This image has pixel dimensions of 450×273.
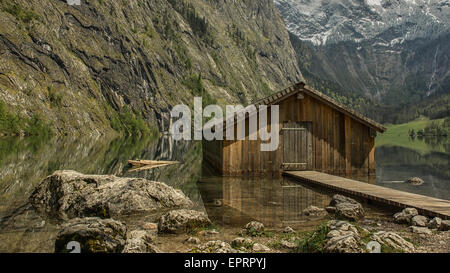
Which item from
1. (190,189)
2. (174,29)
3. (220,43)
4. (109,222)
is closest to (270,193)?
(190,189)

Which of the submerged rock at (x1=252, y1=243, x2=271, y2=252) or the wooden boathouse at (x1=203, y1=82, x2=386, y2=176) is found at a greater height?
the wooden boathouse at (x1=203, y1=82, x2=386, y2=176)

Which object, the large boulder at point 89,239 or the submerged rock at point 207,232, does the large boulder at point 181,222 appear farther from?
the large boulder at point 89,239

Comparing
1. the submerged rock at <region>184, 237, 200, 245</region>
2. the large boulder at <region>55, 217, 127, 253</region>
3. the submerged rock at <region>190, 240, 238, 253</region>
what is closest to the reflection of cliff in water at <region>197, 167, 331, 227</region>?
the submerged rock at <region>184, 237, 200, 245</region>

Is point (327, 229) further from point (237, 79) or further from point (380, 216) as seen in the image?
point (237, 79)

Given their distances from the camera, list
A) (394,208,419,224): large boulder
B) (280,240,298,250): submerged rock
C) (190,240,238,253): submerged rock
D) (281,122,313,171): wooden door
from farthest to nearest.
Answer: (281,122,313,171): wooden door < (394,208,419,224): large boulder < (280,240,298,250): submerged rock < (190,240,238,253): submerged rock

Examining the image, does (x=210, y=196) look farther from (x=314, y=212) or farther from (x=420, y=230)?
(x=420, y=230)

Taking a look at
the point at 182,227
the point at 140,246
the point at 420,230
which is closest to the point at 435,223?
the point at 420,230

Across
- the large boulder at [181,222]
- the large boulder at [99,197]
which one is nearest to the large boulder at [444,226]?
the large boulder at [181,222]

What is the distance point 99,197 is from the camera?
1352 centimetres

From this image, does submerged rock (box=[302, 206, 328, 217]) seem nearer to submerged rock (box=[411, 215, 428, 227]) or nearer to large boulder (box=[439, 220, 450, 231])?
submerged rock (box=[411, 215, 428, 227])

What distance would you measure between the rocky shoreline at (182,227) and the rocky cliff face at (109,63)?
69941 mm

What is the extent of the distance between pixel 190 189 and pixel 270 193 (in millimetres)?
4346

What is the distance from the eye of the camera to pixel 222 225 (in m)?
11.1

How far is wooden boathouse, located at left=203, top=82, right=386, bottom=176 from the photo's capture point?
74.4ft
